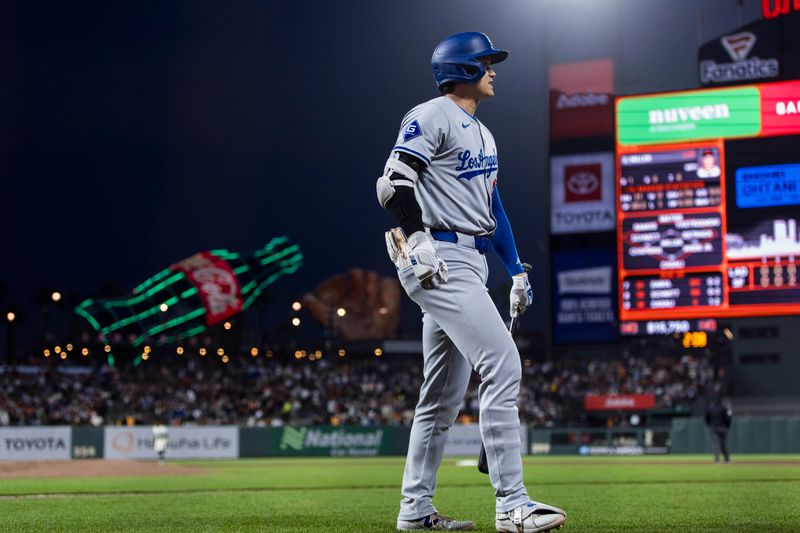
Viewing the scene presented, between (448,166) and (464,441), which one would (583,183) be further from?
(448,166)

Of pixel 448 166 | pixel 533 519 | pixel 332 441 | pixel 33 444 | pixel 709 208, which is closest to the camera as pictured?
pixel 533 519

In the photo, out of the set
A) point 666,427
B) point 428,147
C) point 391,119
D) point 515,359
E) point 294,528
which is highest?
point 391,119

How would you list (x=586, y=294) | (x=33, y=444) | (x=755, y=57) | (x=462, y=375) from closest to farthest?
(x=462, y=375), (x=586, y=294), (x=755, y=57), (x=33, y=444)

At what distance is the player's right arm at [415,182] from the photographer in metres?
5.00

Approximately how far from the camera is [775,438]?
29797mm

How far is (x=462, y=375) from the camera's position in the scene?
18.4 ft

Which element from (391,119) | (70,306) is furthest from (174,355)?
(70,306)

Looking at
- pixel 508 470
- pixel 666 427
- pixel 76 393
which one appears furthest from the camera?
pixel 76 393

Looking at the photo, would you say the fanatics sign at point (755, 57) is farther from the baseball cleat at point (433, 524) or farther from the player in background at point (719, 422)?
the baseball cleat at point (433, 524)

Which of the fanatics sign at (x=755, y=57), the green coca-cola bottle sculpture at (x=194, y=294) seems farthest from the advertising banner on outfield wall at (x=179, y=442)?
the green coca-cola bottle sculpture at (x=194, y=294)

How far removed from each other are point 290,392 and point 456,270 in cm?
3934

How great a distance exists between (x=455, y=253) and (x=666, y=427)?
29413 millimetres

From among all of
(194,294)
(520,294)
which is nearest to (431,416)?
(520,294)

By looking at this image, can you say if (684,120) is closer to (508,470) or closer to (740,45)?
(740,45)
